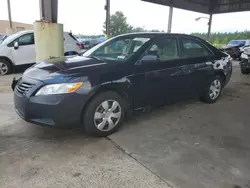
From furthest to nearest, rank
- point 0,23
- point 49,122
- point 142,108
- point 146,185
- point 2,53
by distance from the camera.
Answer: point 0,23 < point 2,53 < point 142,108 < point 49,122 < point 146,185

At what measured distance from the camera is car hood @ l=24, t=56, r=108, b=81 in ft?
9.82

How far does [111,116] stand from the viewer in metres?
3.31

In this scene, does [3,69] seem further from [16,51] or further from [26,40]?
[26,40]

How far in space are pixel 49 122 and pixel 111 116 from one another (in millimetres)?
845

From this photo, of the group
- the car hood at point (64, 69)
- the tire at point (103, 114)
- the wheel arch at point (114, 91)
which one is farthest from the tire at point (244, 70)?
the car hood at point (64, 69)

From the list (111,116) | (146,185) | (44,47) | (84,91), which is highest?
(44,47)

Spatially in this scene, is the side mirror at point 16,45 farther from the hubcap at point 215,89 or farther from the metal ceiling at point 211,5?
the metal ceiling at point 211,5

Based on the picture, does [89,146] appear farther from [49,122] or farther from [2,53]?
[2,53]

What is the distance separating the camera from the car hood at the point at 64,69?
9.82ft

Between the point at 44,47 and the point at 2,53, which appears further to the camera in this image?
the point at 2,53

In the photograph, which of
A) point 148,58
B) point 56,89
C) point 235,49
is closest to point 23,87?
point 56,89

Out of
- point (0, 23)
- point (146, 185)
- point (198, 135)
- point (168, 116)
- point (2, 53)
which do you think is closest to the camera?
point (146, 185)

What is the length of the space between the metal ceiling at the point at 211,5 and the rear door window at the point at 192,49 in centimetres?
1332

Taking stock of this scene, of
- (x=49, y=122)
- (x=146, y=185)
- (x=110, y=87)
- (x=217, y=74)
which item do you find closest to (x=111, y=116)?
(x=110, y=87)
